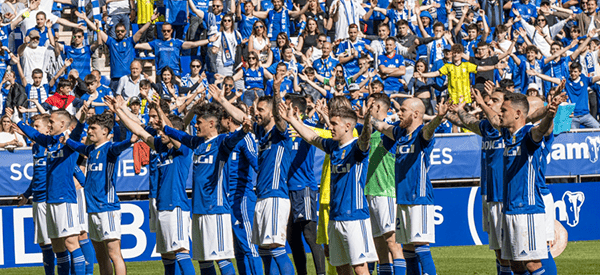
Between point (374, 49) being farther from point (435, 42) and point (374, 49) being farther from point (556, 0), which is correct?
point (556, 0)

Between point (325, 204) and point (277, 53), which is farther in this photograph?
point (277, 53)

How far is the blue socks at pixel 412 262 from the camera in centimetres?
881

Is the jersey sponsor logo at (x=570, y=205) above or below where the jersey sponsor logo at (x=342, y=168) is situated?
below

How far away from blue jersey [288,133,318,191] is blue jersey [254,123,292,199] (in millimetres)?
379

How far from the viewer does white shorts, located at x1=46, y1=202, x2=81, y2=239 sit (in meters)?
10.1

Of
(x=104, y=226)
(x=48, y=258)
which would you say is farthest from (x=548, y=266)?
(x=48, y=258)

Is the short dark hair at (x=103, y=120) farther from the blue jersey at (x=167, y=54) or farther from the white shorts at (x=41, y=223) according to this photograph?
the blue jersey at (x=167, y=54)

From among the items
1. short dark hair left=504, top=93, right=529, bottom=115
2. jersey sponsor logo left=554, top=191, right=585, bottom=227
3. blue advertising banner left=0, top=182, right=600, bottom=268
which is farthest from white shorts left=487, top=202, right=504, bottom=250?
jersey sponsor logo left=554, top=191, right=585, bottom=227

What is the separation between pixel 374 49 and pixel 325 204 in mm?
10379

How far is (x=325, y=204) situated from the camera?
873 cm

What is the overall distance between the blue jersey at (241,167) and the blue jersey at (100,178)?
1502 mm

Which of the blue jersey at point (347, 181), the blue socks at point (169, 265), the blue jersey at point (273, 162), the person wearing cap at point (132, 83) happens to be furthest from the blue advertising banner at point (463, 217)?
the blue jersey at point (347, 181)

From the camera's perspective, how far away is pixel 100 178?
977cm

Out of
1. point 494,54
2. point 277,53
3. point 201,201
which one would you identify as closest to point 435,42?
point 494,54
